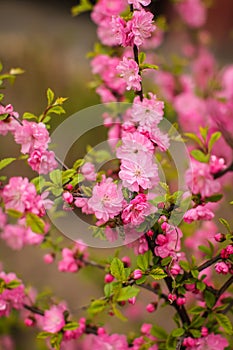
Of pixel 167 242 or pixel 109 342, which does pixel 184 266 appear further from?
pixel 109 342

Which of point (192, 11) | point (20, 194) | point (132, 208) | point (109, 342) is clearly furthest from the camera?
point (192, 11)

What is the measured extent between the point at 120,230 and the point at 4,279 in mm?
271

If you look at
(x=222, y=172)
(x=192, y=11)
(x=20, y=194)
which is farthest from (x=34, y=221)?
(x=192, y=11)

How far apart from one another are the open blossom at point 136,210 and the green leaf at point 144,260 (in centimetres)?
6

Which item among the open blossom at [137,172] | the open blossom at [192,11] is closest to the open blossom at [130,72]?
the open blossom at [137,172]

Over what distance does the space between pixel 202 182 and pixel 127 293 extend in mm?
277

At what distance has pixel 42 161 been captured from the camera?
82 cm

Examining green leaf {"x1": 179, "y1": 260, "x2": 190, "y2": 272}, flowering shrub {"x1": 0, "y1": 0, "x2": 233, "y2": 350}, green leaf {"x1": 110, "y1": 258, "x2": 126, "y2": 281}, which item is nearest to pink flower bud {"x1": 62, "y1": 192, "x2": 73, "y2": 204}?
flowering shrub {"x1": 0, "y1": 0, "x2": 233, "y2": 350}

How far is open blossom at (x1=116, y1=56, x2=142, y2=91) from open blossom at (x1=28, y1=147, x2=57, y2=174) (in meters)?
0.15

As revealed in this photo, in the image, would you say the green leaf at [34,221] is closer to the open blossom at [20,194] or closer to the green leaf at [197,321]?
the open blossom at [20,194]

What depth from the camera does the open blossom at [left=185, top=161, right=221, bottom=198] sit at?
972mm

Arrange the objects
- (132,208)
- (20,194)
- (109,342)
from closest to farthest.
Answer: (132,208), (20,194), (109,342)

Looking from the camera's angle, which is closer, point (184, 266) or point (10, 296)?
point (184, 266)

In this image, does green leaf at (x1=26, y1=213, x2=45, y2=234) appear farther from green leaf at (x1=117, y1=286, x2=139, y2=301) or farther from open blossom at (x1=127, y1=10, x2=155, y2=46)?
open blossom at (x1=127, y1=10, x2=155, y2=46)
